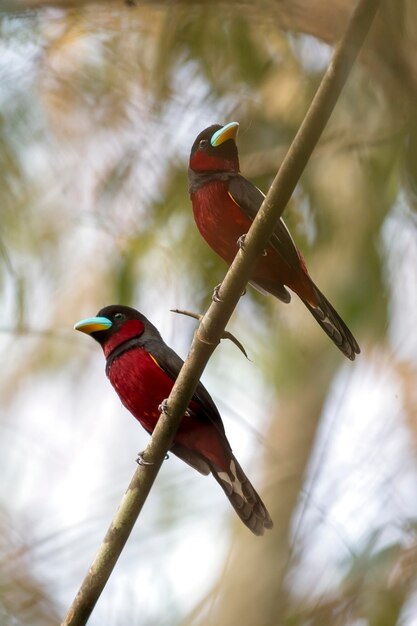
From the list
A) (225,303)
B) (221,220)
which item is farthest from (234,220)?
(225,303)

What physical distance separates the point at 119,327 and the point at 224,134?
87 centimetres

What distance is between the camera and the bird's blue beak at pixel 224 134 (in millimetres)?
2611

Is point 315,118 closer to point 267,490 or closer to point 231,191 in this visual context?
point 231,191

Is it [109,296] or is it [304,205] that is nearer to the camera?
[304,205]

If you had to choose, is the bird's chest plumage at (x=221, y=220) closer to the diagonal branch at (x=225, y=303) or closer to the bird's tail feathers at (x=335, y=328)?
the bird's tail feathers at (x=335, y=328)

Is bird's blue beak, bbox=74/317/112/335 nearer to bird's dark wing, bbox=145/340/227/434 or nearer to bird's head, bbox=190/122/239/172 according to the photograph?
bird's dark wing, bbox=145/340/227/434

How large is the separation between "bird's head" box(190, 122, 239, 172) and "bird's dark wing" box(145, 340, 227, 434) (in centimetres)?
63

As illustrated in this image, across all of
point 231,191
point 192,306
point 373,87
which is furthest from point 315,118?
point 192,306

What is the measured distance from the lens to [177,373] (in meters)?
3.11

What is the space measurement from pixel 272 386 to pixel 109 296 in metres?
1.07

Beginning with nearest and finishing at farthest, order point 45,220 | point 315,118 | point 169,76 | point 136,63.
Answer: point 315,118, point 169,76, point 136,63, point 45,220

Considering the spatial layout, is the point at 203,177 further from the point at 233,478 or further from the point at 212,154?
the point at 233,478

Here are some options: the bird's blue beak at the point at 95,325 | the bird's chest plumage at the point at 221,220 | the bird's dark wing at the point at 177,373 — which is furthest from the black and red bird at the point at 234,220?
the bird's blue beak at the point at 95,325

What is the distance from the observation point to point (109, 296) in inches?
179
